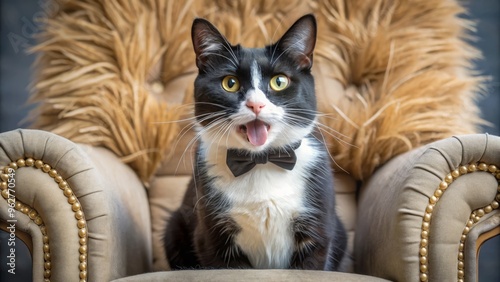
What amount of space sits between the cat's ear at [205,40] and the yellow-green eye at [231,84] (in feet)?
0.26

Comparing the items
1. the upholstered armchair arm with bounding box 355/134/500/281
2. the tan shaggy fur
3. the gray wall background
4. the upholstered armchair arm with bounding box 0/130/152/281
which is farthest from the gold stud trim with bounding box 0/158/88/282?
the gray wall background

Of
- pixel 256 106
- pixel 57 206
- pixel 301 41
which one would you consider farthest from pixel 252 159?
pixel 57 206

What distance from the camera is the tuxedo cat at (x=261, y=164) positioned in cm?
110

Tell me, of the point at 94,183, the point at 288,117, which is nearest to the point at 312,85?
the point at 288,117

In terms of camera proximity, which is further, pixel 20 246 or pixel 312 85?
pixel 20 246

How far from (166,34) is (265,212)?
2.69 feet

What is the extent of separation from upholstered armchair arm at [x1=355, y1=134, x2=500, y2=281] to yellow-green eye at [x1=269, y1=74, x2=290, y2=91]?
312 millimetres

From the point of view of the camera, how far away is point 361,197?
158cm

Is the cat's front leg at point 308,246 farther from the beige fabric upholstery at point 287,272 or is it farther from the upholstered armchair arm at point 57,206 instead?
the upholstered armchair arm at point 57,206

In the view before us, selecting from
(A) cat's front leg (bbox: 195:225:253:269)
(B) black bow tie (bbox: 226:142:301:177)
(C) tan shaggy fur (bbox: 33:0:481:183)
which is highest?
(C) tan shaggy fur (bbox: 33:0:481:183)

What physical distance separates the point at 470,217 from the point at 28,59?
1.54 meters

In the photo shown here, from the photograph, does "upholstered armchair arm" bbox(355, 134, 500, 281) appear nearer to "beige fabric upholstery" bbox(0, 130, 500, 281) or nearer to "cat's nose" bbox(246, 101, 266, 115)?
"beige fabric upholstery" bbox(0, 130, 500, 281)

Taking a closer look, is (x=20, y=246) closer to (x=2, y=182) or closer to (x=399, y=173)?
(x=2, y=182)

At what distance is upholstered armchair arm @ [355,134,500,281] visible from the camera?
1050 mm
